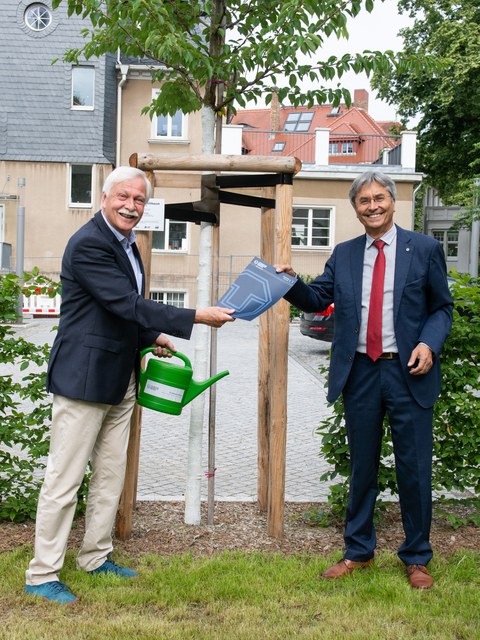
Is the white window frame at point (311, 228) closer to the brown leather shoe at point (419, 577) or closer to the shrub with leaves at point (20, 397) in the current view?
the shrub with leaves at point (20, 397)

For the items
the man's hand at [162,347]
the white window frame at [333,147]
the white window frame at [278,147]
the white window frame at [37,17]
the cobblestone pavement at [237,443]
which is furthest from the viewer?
the white window frame at [333,147]

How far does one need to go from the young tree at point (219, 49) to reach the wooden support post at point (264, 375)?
391 mm

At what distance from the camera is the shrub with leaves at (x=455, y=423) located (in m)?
5.01

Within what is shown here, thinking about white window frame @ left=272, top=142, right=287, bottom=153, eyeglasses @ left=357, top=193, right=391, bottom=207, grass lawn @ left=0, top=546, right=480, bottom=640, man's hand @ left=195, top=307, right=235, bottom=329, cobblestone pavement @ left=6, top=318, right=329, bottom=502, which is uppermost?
white window frame @ left=272, top=142, right=287, bottom=153

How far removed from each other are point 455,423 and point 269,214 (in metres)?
1.84

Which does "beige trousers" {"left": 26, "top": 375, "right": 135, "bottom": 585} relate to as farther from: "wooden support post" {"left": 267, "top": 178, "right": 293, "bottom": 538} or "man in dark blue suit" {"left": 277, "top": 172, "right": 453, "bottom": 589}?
"man in dark blue suit" {"left": 277, "top": 172, "right": 453, "bottom": 589}

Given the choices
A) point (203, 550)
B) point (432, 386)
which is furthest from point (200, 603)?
point (432, 386)

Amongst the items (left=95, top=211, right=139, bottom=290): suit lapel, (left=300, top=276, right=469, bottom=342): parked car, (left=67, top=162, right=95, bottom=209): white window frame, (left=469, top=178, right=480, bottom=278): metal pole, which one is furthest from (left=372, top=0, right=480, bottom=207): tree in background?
(left=95, top=211, right=139, bottom=290): suit lapel

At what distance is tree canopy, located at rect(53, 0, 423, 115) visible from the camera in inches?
189

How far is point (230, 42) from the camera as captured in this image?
5.45 meters

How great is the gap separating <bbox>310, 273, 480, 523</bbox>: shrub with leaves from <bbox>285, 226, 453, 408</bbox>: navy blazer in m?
0.74

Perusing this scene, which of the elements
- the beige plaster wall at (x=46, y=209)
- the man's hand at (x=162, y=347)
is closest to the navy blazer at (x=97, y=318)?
the man's hand at (x=162, y=347)

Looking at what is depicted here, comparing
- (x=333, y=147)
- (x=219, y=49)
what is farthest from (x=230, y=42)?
(x=333, y=147)

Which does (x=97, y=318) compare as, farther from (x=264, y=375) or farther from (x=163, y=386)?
(x=264, y=375)
